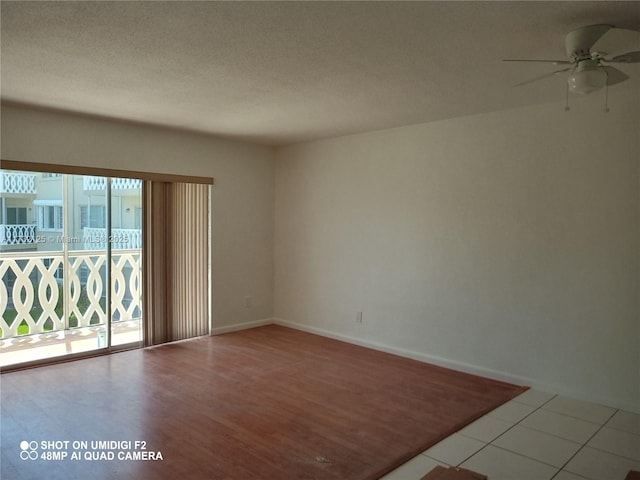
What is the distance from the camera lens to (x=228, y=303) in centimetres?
566

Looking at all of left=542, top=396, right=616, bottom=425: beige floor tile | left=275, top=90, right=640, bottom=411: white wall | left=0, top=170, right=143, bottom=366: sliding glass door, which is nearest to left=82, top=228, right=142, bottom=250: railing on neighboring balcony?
left=0, top=170, right=143, bottom=366: sliding glass door

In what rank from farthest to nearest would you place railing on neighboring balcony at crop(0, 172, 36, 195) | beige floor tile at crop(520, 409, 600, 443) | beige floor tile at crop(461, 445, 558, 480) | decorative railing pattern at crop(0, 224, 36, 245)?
decorative railing pattern at crop(0, 224, 36, 245) < railing on neighboring balcony at crop(0, 172, 36, 195) < beige floor tile at crop(520, 409, 600, 443) < beige floor tile at crop(461, 445, 558, 480)

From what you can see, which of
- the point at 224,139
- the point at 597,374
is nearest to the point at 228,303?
the point at 224,139

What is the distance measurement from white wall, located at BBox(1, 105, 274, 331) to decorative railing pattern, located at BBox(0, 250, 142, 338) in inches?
41.6

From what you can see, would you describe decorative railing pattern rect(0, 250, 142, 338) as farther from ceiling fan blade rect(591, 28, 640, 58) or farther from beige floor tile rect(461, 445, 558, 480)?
ceiling fan blade rect(591, 28, 640, 58)

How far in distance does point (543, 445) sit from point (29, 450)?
10.4 feet

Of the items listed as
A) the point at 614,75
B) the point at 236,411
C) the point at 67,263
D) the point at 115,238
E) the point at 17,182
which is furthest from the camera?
the point at 67,263

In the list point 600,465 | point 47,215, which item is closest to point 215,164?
point 47,215

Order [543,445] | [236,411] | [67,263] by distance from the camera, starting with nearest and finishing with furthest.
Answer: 1. [543,445]
2. [236,411]
3. [67,263]

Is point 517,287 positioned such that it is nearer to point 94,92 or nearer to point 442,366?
point 442,366

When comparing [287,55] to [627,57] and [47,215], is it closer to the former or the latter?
[627,57]

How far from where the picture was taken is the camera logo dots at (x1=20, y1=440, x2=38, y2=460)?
2.67m

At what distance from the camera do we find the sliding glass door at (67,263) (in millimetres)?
4773

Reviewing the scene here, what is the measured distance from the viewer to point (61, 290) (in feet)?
17.8
